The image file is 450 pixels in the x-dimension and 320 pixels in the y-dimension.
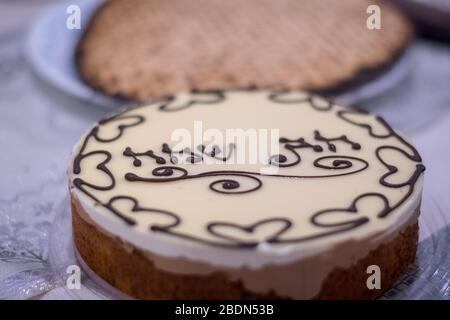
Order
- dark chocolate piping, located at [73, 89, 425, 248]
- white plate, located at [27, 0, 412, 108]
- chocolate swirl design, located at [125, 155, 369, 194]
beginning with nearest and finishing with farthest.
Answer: dark chocolate piping, located at [73, 89, 425, 248], chocolate swirl design, located at [125, 155, 369, 194], white plate, located at [27, 0, 412, 108]

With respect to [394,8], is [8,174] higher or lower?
lower

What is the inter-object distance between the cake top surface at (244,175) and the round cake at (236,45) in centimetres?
38

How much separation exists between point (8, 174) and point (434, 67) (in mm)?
1798

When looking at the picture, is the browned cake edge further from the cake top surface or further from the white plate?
the white plate

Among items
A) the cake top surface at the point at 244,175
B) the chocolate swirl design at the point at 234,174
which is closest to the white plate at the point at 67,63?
the cake top surface at the point at 244,175

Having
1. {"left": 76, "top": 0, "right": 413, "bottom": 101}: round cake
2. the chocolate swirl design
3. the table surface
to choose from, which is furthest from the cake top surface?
{"left": 76, "top": 0, "right": 413, "bottom": 101}: round cake

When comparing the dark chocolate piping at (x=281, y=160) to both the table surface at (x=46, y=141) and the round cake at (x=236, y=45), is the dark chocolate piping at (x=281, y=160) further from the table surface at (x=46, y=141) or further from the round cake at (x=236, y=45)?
the round cake at (x=236, y=45)

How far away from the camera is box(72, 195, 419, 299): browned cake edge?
4.94 ft

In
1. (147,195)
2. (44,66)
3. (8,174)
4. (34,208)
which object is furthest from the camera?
(44,66)

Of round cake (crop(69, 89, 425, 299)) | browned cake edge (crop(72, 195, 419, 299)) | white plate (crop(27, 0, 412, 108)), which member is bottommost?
browned cake edge (crop(72, 195, 419, 299))

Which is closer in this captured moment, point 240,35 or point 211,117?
point 211,117

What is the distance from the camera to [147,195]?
5.49 ft

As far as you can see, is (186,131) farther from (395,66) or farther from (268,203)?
(395,66)

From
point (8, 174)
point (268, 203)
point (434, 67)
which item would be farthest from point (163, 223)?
point (434, 67)
